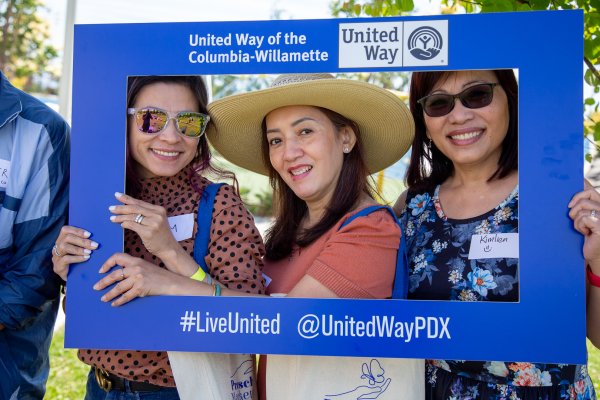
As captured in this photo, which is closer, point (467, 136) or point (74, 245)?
point (74, 245)

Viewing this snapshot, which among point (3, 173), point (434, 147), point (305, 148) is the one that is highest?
point (434, 147)

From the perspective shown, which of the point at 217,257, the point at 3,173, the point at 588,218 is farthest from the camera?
the point at 3,173

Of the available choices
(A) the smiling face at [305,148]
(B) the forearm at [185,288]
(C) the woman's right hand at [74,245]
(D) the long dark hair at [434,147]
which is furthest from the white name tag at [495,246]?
(C) the woman's right hand at [74,245]

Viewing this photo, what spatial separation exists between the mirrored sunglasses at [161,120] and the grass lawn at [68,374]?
3704 mm

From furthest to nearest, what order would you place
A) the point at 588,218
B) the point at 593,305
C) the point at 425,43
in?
the point at 593,305, the point at 425,43, the point at 588,218

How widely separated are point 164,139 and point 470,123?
3.76 feet

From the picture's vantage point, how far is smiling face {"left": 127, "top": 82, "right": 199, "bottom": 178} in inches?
92.0

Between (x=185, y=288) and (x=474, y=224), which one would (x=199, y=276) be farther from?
(x=474, y=224)

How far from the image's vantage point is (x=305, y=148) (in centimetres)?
246

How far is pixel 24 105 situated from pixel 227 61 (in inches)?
36.5

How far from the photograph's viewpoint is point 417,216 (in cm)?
261

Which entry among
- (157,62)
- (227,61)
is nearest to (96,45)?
(157,62)

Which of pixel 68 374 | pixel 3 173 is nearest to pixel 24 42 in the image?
pixel 68 374

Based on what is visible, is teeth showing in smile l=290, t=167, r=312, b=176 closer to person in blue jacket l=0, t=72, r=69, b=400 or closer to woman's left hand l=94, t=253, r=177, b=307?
woman's left hand l=94, t=253, r=177, b=307
